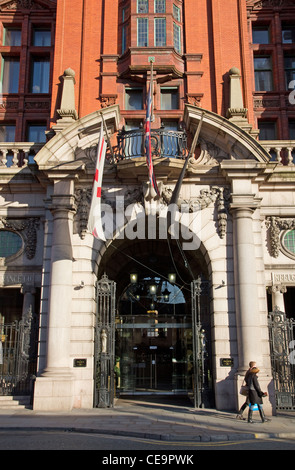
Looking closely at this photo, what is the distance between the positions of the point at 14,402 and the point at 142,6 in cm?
1841

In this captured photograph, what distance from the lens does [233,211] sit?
1767cm

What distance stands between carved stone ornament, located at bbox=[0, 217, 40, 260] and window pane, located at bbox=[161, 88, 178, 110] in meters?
8.04

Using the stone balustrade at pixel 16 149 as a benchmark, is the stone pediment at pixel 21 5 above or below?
above

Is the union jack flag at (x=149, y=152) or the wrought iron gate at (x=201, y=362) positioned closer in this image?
the union jack flag at (x=149, y=152)

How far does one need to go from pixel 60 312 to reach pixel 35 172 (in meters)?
5.67

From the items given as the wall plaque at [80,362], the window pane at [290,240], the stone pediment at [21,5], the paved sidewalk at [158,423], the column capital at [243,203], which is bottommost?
the paved sidewalk at [158,423]

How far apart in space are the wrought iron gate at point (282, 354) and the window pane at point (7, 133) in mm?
14981

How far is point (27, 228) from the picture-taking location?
19.2m

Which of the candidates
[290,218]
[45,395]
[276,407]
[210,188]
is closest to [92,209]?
[210,188]

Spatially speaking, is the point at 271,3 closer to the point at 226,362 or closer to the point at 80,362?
the point at 226,362

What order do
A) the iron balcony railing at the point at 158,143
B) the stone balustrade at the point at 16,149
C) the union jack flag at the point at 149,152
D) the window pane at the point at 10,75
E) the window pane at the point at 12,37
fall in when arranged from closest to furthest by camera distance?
the union jack flag at the point at 149,152 → the iron balcony railing at the point at 158,143 → the stone balustrade at the point at 16,149 → the window pane at the point at 10,75 → the window pane at the point at 12,37

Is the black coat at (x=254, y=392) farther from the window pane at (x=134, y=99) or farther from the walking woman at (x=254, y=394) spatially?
the window pane at (x=134, y=99)

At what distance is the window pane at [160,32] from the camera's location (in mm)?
21625

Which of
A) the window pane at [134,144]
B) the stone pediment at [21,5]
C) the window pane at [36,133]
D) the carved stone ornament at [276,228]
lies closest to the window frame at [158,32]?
the window pane at [134,144]
